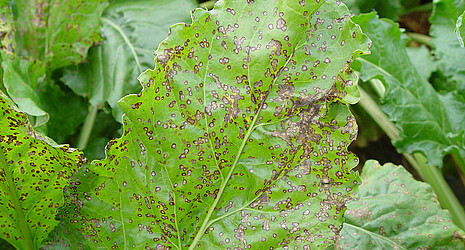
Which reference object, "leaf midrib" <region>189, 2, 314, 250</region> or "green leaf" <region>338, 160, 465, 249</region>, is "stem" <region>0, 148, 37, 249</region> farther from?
"green leaf" <region>338, 160, 465, 249</region>

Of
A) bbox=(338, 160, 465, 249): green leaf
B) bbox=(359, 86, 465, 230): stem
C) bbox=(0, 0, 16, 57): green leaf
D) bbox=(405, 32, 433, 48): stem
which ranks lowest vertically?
bbox=(359, 86, 465, 230): stem

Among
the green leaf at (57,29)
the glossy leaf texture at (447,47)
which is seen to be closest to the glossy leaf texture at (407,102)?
the glossy leaf texture at (447,47)

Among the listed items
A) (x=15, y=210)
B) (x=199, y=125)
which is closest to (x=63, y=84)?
(x=15, y=210)

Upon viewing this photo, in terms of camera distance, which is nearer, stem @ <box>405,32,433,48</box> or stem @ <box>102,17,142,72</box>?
stem @ <box>102,17,142,72</box>

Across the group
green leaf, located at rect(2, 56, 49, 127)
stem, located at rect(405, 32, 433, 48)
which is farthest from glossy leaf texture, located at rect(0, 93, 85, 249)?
stem, located at rect(405, 32, 433, 48)

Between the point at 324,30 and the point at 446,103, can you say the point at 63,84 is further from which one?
the point at 446,103

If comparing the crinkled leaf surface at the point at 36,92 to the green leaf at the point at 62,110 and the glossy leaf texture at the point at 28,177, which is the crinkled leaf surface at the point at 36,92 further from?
the glossy leaf texture at the point at 28,177
